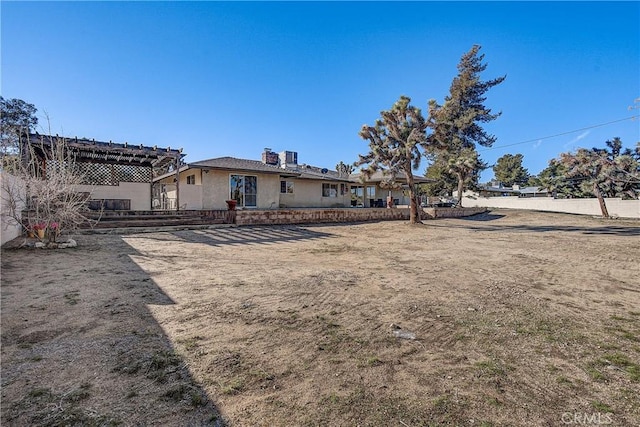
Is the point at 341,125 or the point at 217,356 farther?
the point at 341,125

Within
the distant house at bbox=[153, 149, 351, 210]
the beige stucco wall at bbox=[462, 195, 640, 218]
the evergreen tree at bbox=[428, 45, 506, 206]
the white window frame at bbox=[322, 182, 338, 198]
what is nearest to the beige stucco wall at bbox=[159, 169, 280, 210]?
the distant house at bbox=[153, 149, 351, 210]

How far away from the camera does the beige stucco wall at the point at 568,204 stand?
21422 mm

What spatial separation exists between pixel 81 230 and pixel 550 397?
12.2m

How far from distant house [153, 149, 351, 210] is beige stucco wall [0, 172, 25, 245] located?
6.47 metres

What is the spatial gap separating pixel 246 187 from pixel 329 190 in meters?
7.27

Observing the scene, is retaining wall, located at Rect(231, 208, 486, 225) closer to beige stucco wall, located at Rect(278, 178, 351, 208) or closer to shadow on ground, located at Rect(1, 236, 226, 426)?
beige stucco wall, located at Rect(278, 178, 351, 208)

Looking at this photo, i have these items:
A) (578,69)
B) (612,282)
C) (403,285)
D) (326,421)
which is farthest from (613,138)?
(326,421)

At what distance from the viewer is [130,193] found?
47.1 feet

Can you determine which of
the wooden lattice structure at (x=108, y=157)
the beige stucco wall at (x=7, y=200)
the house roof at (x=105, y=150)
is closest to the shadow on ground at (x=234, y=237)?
the beige stucco wall at (x=7, y=200)

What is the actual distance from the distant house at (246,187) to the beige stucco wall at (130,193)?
1624 millimetres

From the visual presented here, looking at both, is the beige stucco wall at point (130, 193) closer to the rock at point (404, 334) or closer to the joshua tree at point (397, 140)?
the joshua tree at point (397, 140)

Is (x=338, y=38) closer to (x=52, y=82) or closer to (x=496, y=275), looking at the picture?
(x=52, y=82)

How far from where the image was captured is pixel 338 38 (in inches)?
593

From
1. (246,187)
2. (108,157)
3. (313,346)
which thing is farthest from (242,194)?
(313,346)
